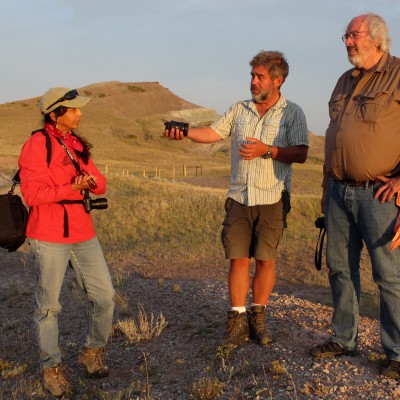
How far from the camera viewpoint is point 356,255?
414 cm

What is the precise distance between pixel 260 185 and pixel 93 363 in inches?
75.5

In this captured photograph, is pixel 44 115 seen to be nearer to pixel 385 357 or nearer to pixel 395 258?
pixel 395 258

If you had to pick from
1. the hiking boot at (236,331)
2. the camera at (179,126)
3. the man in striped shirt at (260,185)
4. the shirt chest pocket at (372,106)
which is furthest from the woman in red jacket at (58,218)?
the shirt chest pocket at (372,106)

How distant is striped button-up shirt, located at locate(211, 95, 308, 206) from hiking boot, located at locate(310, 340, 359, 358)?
3.79ft

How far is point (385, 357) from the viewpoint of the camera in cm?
416

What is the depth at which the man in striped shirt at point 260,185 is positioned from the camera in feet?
14.4

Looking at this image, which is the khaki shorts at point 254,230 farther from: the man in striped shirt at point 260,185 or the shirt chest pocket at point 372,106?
the shirt chest pocket at point 372,106

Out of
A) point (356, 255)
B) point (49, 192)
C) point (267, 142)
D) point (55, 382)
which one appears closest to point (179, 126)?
point (267, 142)

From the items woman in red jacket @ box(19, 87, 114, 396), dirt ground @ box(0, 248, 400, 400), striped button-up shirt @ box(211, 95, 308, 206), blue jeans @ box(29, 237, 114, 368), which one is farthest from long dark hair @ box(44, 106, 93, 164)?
dirt ground @ box(0, 248, 400, 400)

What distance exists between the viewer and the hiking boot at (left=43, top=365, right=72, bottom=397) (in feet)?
13.6

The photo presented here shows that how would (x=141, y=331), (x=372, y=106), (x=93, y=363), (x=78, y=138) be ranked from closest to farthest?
1. (x=372, y=106)
2. (x=78, y=138)
3. (x=93, y=363)
4. (x=141, y=331)

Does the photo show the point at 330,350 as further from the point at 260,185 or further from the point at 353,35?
the point at 353,35

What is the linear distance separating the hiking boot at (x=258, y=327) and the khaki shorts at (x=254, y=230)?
1.54 ft

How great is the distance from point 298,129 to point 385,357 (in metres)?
1.85
